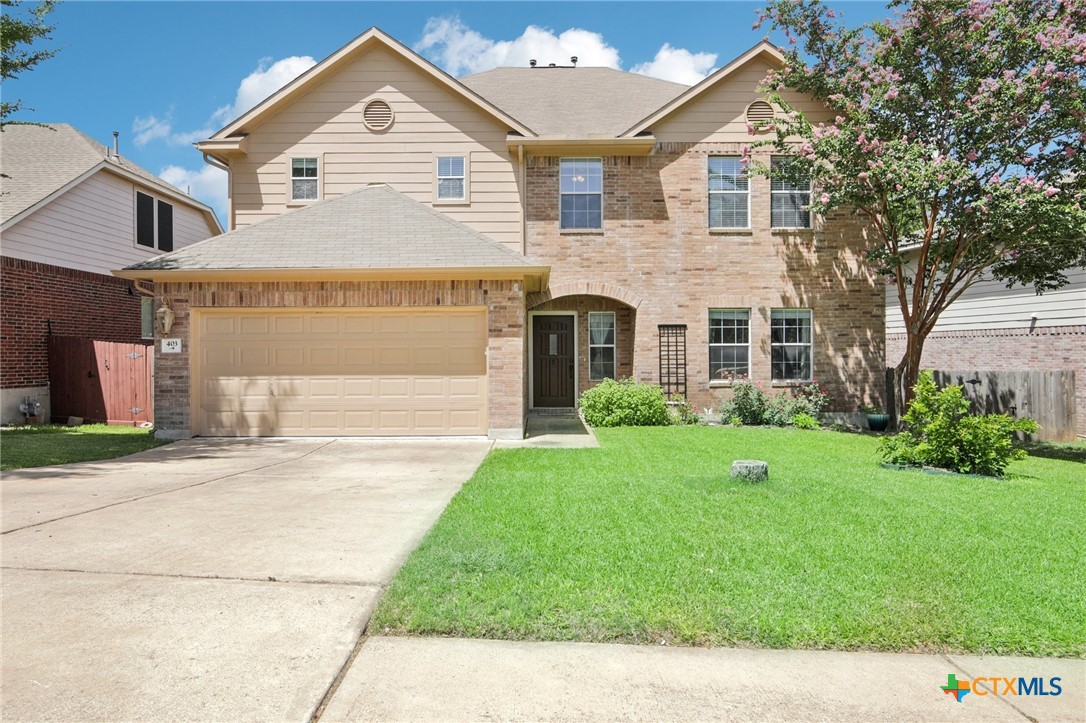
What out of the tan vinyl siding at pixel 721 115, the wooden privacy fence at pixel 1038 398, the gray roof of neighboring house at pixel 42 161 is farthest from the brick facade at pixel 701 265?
the gray roof of neighboring house at pixel 42 161

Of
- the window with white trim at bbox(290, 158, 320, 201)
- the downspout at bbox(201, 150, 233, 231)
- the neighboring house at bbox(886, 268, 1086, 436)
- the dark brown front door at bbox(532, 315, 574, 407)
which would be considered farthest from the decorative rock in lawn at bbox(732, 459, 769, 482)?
the downspout at bbox(201, 150, 233, 231)

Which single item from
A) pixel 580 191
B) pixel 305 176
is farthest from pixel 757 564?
pixel 305 176

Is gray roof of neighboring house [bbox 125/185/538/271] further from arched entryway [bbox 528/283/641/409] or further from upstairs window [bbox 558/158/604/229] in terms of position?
arched entryway [bbox 528/283/641/409]

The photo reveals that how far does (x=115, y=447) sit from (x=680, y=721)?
11.1 meters

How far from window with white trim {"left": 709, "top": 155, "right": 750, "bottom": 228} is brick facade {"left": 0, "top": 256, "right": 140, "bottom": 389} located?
51.9 feet

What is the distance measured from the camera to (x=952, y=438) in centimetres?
832

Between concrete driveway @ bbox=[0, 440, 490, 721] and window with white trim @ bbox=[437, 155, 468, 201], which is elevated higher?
window with white trim @ bbox=[437, 155, 468, 201]

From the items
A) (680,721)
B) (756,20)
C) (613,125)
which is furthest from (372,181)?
(680,721)

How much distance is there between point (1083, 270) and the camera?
545 inches

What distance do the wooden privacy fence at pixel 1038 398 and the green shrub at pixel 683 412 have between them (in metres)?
4.55

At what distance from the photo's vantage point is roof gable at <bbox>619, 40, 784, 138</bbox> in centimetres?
1411

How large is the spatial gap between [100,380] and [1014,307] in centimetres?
2269

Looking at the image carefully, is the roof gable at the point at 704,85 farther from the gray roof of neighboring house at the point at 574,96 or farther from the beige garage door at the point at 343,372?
the beige garage door at the point at 343,372

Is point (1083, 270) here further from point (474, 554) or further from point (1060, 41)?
point (474, 554)
